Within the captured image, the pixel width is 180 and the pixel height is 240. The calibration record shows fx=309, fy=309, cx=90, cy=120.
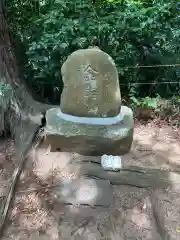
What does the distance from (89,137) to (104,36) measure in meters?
1.73

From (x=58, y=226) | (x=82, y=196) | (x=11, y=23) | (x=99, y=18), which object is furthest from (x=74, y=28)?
(x=58, y=226)

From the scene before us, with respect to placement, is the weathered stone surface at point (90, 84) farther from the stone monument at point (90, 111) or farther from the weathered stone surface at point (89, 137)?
the weathered stone surface at point (89, 137)

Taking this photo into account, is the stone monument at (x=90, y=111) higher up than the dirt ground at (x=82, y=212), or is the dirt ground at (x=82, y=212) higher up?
the stone monument at (x=90, y=111)

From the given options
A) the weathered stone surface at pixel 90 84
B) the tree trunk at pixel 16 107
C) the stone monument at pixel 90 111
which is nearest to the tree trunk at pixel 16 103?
the tree trunk at pixel 16 107

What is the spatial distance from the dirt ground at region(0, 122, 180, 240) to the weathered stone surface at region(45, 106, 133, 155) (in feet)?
0.48

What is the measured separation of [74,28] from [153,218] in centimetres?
269

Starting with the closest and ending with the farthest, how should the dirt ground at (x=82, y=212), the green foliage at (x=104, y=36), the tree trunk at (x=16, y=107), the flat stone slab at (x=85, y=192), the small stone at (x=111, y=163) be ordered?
the dirt ground at (x=82, y=212), the flat stone slab at (x=85, y=192), the small stone at (x=111, y=163), the tree trunk at (x=16, y=107), the green foliage at (x=104, y=36)

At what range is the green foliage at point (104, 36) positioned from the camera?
4.26m

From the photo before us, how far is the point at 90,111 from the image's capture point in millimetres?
3459

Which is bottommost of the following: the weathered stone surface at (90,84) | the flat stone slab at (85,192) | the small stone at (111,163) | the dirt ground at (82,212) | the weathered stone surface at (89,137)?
the dirt ground at (82,212)

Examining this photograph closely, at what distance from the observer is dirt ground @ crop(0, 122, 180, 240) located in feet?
8.30

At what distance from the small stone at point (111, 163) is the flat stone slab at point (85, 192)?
19cm

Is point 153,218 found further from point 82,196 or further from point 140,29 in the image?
point 140,29

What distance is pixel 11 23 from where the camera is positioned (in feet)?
15.8
